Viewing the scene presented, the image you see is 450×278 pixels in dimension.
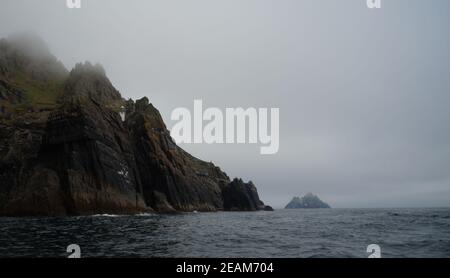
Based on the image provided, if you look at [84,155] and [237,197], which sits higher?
[84,155]

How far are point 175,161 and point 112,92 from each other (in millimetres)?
51047

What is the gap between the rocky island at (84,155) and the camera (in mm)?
64500

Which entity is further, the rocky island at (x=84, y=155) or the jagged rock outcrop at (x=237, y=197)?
the jagged rock outcrop at (x=237, y=197)

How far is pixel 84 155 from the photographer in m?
69.4

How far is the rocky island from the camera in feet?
212

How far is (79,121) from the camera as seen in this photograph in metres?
72.0

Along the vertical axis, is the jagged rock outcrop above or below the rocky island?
below

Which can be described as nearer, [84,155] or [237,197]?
[84,155]

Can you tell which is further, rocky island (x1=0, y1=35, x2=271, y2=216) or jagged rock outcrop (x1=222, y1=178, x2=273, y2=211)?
jagged rock outcrop (x1=222, y1=178, x2=273, y2=211)

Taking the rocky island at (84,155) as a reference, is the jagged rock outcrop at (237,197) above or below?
below

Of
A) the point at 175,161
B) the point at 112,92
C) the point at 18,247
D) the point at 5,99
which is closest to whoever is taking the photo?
the point at 18,247
